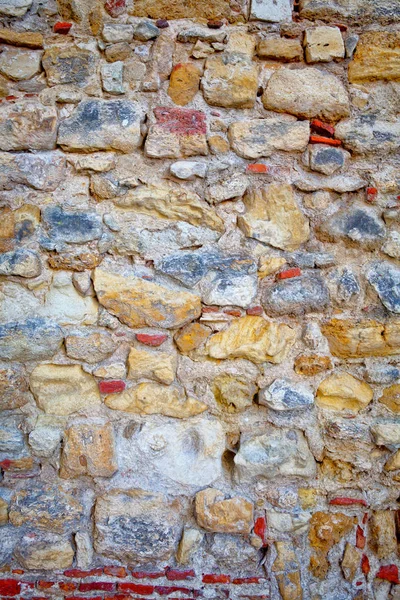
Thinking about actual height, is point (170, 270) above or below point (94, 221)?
below

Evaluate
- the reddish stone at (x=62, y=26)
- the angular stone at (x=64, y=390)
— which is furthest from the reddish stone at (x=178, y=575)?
the reddish stone at (x=62, y=26)

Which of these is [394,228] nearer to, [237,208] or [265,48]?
[237,208]

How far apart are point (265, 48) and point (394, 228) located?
2.85 ft

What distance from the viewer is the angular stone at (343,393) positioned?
183cm

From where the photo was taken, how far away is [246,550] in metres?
1.79

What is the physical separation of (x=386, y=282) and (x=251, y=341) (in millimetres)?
574

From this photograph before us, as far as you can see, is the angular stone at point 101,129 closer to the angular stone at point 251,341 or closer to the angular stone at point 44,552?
the angular stone at point 251,341

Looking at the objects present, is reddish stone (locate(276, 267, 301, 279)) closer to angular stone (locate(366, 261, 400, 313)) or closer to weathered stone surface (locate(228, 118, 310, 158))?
angular stone (locate(366, 261, 400, 313))

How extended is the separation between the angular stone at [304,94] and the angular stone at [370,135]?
3.0 inches

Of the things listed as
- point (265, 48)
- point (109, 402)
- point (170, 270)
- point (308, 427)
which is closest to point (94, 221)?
point (170, 270)

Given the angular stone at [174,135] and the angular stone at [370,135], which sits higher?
the angular stone at [370,135]

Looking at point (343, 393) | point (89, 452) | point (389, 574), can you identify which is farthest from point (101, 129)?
point (389, 574)

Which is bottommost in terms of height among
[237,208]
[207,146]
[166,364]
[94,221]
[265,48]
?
[166,364]

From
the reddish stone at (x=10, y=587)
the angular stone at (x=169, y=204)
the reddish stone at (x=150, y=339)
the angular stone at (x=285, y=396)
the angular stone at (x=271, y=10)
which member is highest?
the angular stone at (x=271, y=10)
